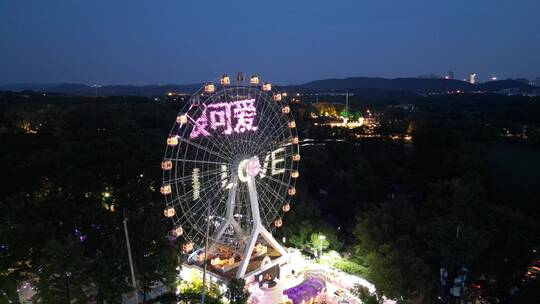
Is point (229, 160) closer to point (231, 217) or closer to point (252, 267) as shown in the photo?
point (231, 217)

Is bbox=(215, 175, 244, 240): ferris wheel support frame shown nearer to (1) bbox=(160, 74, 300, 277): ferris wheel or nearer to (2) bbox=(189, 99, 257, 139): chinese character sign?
(1) bbox=(160, 74, 300, 277): ferris wheel

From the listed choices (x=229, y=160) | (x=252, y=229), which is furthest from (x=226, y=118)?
(x=252, y=229)

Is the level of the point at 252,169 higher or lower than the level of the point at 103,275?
higher

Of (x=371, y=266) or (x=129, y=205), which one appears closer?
→ (x=371, y=266)

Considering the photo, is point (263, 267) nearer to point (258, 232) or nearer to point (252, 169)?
point (258, 232)

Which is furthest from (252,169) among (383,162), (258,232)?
(383,162)

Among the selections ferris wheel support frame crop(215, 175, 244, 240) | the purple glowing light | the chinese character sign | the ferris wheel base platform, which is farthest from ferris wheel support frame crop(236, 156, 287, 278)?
the purple glowing light

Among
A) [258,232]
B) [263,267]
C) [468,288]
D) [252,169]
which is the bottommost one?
[468,288]
